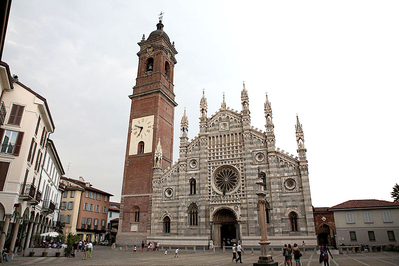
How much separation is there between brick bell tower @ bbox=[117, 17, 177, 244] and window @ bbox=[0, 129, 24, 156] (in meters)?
19.5

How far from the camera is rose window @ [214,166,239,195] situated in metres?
34.2

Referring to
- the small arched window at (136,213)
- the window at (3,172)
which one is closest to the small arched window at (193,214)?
the small arched window at (136,213)

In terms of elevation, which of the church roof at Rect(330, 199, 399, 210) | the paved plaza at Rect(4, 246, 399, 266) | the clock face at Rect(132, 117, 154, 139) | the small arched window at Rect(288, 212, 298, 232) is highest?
the clock face at Rect(132, 117, 154, 139)

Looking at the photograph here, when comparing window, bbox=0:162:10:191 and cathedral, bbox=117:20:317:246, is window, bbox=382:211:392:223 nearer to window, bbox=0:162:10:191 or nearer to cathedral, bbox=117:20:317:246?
cathedral, bbox=117:20:317:246

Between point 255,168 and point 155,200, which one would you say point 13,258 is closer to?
point 155,200

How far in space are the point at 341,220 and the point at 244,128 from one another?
17763 millimetres

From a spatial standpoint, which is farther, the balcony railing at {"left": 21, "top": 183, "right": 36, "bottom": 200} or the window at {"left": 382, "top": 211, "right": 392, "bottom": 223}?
the window at {"left": 382, "top": 211, "right": 392, "bottom": 223}

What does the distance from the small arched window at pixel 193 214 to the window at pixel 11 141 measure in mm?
20255

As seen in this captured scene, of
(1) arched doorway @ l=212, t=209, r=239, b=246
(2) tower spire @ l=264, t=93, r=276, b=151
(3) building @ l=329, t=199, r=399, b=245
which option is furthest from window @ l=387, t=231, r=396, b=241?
(1) arched doorway @ l=212, t=209, r=239, b=246

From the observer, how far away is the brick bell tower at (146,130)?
38.2 meters

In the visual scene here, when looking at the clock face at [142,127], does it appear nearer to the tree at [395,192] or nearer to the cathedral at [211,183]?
the cathedral at [211,183]

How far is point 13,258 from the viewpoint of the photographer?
21016 millimetres

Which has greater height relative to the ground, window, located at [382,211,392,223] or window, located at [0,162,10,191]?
window, located at [0,162,10,191]

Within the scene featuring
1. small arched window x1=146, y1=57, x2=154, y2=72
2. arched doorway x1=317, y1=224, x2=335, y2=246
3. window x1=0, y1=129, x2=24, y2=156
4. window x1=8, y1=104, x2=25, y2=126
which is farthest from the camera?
small arched window x1=146, y1=57, x2=154, y2=72
